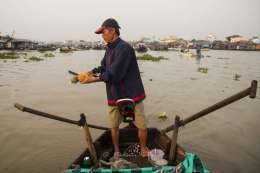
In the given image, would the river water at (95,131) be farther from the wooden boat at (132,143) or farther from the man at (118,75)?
the man at (118,75)

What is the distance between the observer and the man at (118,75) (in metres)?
3.67

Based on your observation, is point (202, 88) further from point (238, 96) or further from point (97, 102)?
point (238, 96)

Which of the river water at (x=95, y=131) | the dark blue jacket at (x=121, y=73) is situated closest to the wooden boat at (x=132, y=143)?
the dark blue jacket at (x=121, y=73)

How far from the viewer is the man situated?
3674mm

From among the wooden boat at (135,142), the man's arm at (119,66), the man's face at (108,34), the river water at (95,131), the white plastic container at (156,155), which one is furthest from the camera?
the river water at (95,131)

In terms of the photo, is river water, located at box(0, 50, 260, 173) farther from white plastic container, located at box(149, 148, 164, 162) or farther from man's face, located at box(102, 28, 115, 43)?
man's face, located at box(102, 28, 115, 43)

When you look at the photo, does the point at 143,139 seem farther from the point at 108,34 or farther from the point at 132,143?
the point at 108,34

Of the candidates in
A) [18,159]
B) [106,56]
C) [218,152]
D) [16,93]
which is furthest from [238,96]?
[16,93]

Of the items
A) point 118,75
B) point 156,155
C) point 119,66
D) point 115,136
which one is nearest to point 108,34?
point 119,66

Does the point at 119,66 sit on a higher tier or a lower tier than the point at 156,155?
higher

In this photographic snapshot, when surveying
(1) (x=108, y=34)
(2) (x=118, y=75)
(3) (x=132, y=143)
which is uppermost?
(1) (x=108, y=34)

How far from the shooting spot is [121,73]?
3709mm

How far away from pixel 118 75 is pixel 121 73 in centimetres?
5

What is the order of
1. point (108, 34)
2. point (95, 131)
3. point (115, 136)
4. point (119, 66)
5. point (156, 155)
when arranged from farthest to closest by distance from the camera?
point (95, 131)
point (115, 136)
point (156, 155)
point (108, 34)
point (119, 66)
